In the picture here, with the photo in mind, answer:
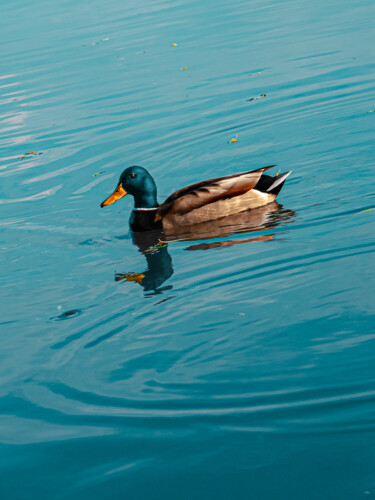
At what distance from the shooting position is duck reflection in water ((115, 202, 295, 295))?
8.73 metres

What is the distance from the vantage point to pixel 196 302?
297 inches

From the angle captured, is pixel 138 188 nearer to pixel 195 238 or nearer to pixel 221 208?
pixel 221 208

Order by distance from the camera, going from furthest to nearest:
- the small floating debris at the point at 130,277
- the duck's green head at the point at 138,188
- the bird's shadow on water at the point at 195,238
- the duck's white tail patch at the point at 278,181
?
1. the duck's green head at the point at 138,188
2. the duck's white tail patch at the point at 278,181
3. the small floating debris at the point at 130,277
4. the bird's shadow on water at the point at 195,238

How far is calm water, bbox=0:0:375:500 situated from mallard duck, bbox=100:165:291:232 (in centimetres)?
27

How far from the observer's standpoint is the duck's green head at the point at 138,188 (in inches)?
420

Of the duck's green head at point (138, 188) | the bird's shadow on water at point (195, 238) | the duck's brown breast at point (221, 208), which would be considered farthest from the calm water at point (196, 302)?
the duck's green head at point (138, 188)

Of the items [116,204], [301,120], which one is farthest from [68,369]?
[301,120]

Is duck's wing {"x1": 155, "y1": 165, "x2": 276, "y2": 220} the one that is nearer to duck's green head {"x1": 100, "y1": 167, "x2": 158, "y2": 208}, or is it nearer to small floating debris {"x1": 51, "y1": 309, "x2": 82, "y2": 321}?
duck's green head {"x1": 100, "y1": 167, "x2": 158, "y2": 208}

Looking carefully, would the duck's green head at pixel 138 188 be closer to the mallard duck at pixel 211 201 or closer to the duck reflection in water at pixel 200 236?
the mallard duck at pixel 211 201

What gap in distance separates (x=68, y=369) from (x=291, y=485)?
8.76 feet

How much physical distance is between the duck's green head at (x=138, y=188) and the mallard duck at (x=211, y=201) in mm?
115

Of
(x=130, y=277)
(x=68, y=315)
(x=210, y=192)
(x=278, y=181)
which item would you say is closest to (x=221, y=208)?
(x=210, y=192)

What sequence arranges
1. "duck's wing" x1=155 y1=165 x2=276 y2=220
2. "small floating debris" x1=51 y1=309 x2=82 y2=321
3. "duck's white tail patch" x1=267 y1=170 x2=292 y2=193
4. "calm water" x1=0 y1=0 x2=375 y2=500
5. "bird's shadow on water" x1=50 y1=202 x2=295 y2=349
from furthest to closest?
"duck's white tail patch" x1=267 y1=170 x2=292 y2=193, "duck's wing" x1=155 y1=165 x2=276 y2=220, "bird's shadow on water" x1=50 y1=202 x2=295 y2=349, "small floating debris" x1=51 y1=309 x2=82 y2=321, "calm water" x1=0 y1=0 x2=375 y2=500

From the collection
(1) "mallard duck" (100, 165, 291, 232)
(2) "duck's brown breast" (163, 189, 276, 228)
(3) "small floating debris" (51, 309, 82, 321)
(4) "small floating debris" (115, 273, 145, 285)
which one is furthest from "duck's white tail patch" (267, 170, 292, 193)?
(3) "small floating debris" (51, 309, 82, 321)
